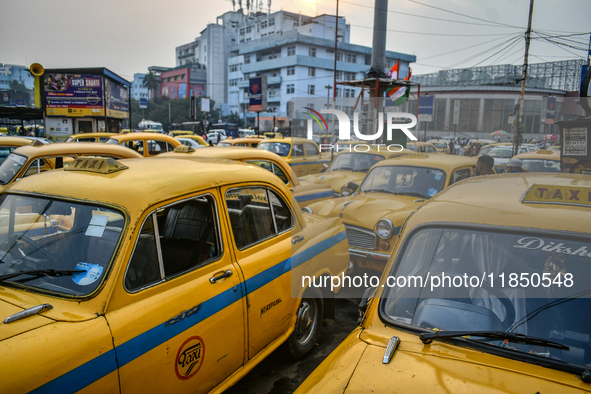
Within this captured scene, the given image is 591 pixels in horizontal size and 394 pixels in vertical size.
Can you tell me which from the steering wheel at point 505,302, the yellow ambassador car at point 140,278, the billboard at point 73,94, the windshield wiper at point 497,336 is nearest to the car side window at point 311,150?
the yellow ambassador car at point 140,278

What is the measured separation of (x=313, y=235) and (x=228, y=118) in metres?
74.2

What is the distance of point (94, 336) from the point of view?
1835 millimetres

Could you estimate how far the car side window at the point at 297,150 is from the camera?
12.5m

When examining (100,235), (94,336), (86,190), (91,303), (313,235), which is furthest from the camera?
(313,235)

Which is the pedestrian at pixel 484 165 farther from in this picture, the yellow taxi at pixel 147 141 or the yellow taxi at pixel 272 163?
the yellow taxi at pixel 147 141

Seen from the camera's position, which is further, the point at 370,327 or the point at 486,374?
the point at 370,327

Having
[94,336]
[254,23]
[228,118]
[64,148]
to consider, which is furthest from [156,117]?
[94,336]

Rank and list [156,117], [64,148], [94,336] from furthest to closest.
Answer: [156,117] < [64,148] < [94,336]

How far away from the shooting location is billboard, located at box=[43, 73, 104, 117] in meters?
25.8

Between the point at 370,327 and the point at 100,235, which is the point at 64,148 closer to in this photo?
the point at 100,235

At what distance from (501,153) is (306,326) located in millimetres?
17592

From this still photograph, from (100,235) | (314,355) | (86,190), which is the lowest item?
(314,355)

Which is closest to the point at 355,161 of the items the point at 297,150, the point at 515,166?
the point at 297,150

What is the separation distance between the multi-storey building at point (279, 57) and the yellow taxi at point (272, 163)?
2131 inches
